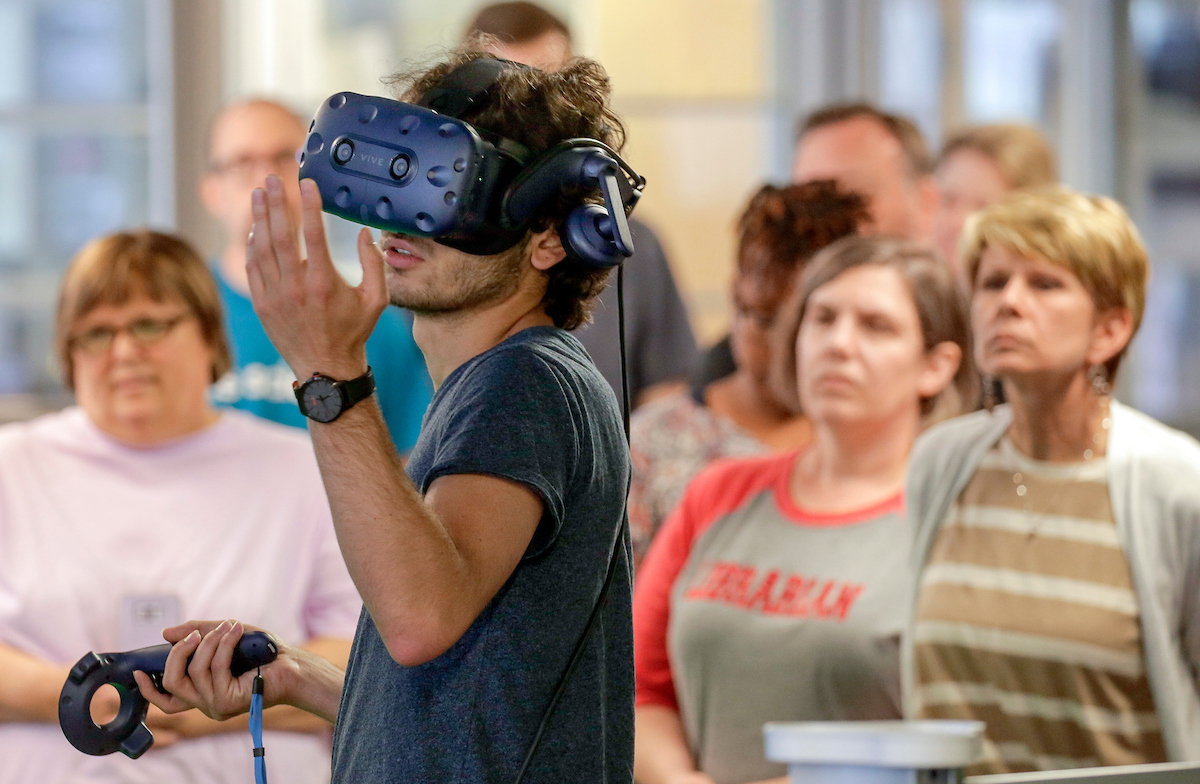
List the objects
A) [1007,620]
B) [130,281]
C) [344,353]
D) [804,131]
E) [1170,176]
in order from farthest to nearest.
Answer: [1170,176]
[804,131]
[130,281]
[1007,620]
[344,353]

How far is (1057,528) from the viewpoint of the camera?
174 centimetres

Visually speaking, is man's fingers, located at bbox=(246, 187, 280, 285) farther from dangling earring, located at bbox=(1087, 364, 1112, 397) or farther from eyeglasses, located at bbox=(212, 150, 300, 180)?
eyeglasses, located at bbox=(212, 150, 300, 180)

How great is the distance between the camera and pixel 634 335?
2727 mm

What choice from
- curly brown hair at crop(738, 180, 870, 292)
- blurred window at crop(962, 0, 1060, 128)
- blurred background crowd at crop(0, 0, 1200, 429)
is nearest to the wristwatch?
curly brown hair at crop(738, 180, 870, 292)

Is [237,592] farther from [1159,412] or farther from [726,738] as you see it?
[1159,412]

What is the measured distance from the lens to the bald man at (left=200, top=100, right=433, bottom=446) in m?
2.65

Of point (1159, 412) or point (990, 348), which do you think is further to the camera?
point (1159, 412)

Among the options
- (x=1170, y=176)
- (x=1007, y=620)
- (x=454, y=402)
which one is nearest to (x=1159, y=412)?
(x=1170, y=176)

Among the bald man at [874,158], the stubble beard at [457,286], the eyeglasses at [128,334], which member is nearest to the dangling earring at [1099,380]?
the bald man at [874,158]

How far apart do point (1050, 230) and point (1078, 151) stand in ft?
8.18

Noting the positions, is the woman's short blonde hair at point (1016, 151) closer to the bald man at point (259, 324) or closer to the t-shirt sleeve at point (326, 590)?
the bald man at point (259, 324)

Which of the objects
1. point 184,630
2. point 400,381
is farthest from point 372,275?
point 400,381

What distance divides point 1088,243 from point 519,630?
112 centimetres

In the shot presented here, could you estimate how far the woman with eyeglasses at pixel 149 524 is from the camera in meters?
1.87
